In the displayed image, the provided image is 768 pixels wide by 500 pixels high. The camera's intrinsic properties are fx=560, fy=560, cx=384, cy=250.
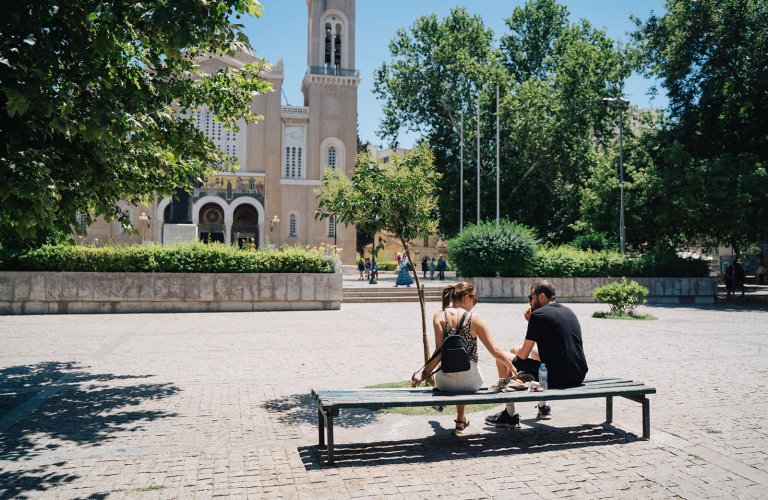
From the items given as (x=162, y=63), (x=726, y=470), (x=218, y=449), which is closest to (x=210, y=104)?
(x=162, y=63)

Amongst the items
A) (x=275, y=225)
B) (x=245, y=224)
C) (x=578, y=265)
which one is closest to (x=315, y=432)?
(x=578, y=265)

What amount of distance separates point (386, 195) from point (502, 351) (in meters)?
2.47

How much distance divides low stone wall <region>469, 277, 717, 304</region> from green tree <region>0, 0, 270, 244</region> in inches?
663

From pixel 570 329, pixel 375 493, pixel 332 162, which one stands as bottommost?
pixel 375 493

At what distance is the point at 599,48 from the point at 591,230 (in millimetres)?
17456

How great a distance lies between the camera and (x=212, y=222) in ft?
150

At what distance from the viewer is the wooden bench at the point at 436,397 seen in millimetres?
4539

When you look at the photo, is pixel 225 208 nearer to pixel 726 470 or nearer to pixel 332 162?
pixel 332 162

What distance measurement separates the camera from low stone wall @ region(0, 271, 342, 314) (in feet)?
52.0

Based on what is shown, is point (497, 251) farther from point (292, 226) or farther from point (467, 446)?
point (292, 226)

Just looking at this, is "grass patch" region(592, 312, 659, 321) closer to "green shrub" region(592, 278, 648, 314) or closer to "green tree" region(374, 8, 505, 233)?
"green shrub" region(592, 278, 648, 314)

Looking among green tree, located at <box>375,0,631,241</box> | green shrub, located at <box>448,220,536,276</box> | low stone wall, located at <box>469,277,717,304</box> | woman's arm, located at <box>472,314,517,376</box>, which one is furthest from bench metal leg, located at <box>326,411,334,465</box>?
green tree, located at <box>375,0,631,241</box>

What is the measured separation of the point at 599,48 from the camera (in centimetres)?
3909

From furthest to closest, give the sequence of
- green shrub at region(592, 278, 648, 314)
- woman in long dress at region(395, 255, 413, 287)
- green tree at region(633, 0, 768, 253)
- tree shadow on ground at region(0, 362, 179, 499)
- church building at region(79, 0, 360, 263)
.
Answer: church building at region(79, 0, 360, 263) < woman in long dress at region(395, 255, 413, 287) < green tree at region(633, 0, 768, 253) < green shrub at region(592, 278, 648, 314) < tree shadow on ground at region(0, 362, 179, 499)
